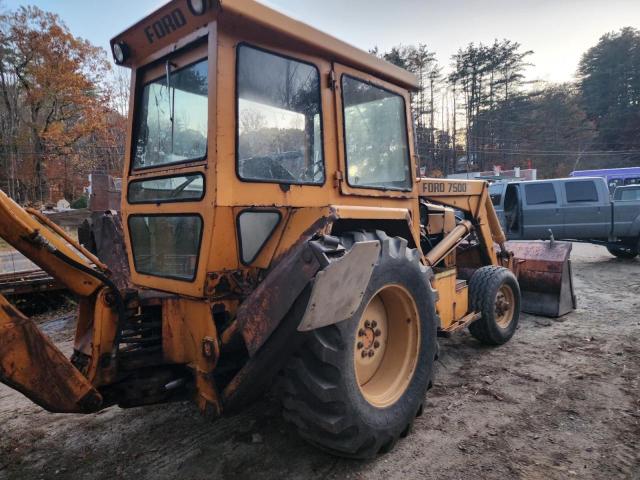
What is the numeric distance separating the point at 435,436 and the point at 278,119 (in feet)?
7.45

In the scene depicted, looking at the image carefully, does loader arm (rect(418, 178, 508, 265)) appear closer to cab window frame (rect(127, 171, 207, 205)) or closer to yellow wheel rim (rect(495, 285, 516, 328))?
yellow wheel rim (rect(495, 285, 516, 328))

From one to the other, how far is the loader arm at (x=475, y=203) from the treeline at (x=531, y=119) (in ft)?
117

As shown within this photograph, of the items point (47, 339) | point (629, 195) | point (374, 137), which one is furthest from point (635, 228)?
point (47, 339)

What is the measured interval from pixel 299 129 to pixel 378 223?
85cm

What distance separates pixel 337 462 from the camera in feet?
8.49

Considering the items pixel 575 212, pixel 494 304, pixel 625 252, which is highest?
pixel 575 212

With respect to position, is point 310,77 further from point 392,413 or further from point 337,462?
point 337,462

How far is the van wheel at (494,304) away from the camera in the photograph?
4445 millimetres

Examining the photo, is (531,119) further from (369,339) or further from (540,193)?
(369,339)

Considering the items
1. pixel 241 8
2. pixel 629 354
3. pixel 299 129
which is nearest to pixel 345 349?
pixel 299 129

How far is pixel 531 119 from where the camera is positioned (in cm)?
4206

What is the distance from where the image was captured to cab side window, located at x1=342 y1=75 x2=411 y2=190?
9.98ft

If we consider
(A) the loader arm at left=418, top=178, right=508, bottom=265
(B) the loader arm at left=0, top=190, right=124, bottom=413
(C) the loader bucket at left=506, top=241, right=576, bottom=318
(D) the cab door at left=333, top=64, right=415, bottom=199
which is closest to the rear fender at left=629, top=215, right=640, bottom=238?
(C) the loader bucket at left=506, top=241, right=576, bottom=318

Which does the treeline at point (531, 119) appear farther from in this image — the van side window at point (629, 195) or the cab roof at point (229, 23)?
the cab roof at point (229, 23)
